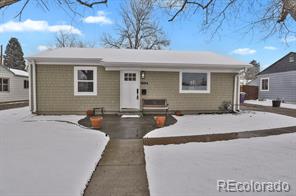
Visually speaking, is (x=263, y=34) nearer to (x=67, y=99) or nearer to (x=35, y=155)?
(x=35, y=155)

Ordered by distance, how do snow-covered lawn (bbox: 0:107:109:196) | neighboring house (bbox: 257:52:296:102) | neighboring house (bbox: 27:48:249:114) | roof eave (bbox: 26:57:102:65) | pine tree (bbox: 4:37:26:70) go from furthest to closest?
pine tree (bbox: 4:37:26:70), neighboring house (bbox: 257:52:296:102), neighboring house (bbox: 27:48:249:114), roof eave (bbox: 26:57:102:65), snow-covered lawn (bbox: 0:107:109:196)

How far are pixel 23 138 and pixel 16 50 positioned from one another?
49.1 meters

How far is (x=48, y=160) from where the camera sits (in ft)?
15.1

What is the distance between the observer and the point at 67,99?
1216 cm

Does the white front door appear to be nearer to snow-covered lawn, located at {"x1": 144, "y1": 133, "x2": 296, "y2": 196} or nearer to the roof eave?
the roof eave

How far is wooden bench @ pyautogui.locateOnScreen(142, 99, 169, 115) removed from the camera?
12.2 meters

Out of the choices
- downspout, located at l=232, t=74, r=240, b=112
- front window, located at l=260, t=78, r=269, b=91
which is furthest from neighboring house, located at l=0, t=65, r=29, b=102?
front window, located at l=260, t=78, r=269, b=91

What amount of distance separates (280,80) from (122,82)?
17.4 metres

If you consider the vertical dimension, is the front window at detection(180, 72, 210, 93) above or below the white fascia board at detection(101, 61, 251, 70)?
below

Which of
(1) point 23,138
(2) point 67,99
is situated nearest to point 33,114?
(2) point 67,99

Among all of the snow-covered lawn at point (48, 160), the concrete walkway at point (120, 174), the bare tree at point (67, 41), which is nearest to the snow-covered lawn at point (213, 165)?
the concrete walkway at point (120, 174)

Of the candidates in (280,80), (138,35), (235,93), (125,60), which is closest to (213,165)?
(125,60)

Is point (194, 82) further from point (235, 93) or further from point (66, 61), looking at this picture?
point (66, 61)

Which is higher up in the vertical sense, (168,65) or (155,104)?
(168,65)
